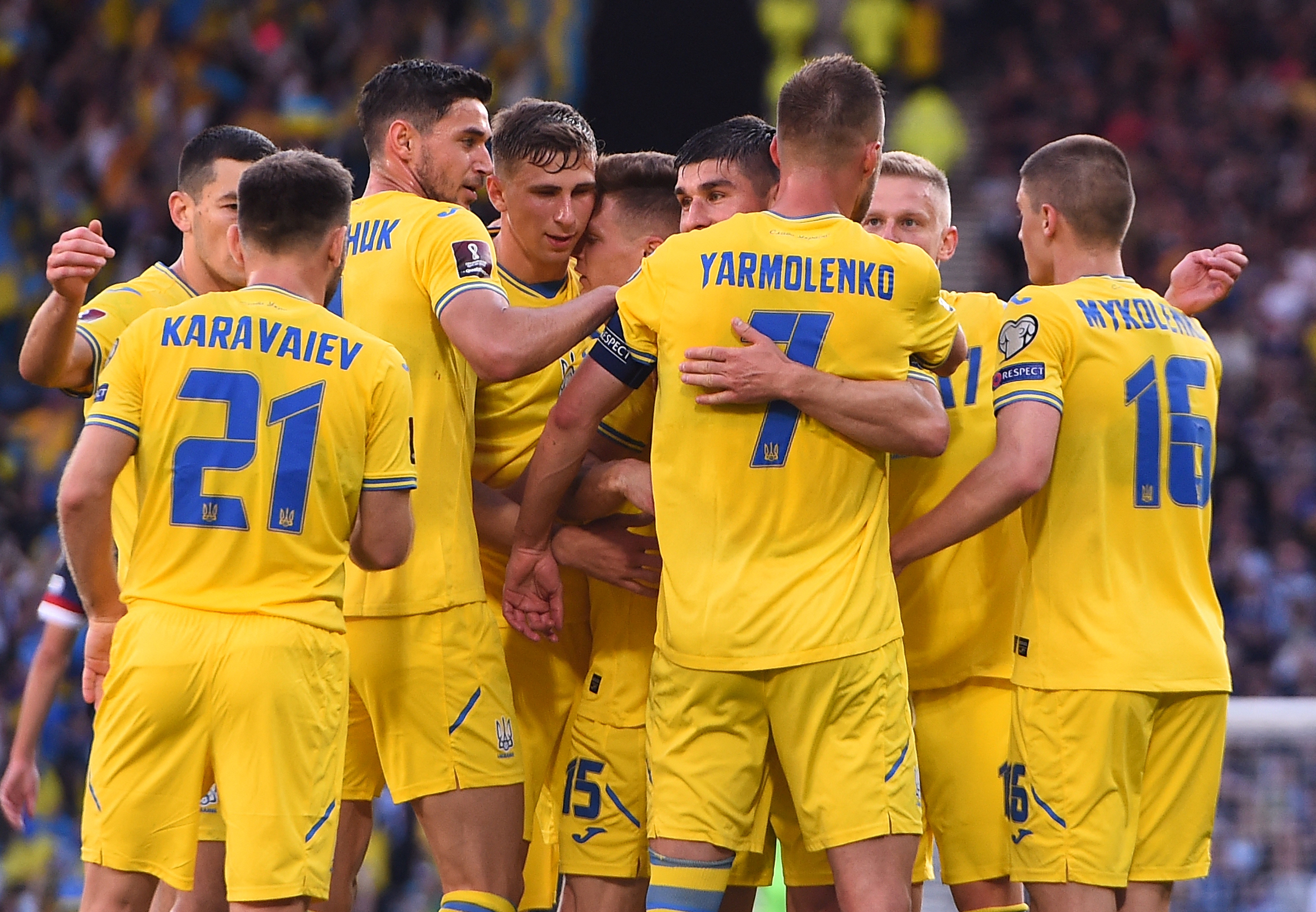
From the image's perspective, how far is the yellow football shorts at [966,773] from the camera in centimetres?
471

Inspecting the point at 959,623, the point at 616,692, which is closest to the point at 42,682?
the point at 616,692

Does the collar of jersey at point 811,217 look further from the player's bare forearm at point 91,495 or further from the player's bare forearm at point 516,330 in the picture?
the player's bare forearm at point 91,495

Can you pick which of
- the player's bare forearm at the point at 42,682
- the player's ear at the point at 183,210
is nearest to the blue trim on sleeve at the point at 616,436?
the player's ear at the point at 183,210

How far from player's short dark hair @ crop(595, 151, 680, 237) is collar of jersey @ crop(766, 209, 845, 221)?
911 mm

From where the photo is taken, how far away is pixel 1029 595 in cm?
460

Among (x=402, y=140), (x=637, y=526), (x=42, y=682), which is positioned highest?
(x=402, y=140)

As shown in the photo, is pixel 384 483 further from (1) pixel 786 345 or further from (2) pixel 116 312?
(2) pixel 116 312

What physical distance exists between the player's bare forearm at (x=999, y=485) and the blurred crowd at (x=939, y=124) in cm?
753

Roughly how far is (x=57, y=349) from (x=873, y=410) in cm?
255

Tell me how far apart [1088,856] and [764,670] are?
3.74 feet

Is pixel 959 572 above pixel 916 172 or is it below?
below

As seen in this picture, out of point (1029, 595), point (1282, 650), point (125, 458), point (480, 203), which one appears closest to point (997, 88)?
point (480, 203)

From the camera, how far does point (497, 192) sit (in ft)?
16.1

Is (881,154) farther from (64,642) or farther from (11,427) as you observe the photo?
(11,427)
